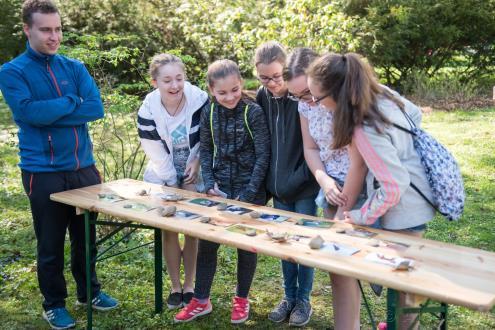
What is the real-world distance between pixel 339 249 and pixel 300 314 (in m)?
1.26

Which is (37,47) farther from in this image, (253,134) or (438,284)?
(438,284)

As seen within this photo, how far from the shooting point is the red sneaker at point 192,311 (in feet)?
12.3

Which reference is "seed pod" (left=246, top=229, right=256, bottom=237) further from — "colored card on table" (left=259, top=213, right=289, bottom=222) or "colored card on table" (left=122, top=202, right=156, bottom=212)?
"colored card on table" (left=122, top=202, right=156, bottom=212)

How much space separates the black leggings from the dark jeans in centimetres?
69

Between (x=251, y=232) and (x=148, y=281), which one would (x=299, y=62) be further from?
(x=148, y=281)

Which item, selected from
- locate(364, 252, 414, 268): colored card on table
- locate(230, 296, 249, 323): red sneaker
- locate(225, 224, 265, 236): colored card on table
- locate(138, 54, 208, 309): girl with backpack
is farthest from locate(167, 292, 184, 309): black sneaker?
locate(364, 252, 414, 268): colored card on table

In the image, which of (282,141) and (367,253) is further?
(282,141)

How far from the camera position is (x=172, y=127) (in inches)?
146

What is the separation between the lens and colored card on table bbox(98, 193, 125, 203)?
3.46 metres

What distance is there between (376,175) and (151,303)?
7.17 ft

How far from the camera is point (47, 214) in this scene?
140 inches

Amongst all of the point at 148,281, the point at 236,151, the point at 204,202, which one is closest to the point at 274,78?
the point at 236,151

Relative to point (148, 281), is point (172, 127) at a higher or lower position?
higher

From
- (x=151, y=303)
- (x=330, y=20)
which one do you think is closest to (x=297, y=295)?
(x=151, y=303)
